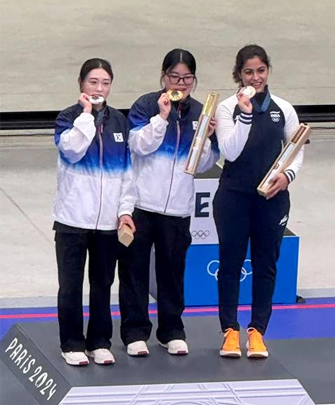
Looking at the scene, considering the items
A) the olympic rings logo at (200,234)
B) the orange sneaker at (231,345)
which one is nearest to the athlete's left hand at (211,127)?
the orange sneaker at (231,345)

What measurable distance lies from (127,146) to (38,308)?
8.14 ft

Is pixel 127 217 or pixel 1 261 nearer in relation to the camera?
pixel 127 217

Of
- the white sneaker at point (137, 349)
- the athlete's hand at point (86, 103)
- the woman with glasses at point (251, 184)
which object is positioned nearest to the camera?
the athlete's hand at point (86, 103)

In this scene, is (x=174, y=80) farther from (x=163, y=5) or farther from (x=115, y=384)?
(x=163, y=5)

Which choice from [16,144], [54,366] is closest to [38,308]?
[54,366]

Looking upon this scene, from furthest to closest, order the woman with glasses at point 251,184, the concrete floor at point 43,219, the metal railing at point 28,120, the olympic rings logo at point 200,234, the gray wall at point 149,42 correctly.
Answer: the gray wall at point 149,42, the metal railing at point 28,120, the concrete floor at point 43,219, the olympic rings logo at point 200,234, the woman with glasses at point 251,184

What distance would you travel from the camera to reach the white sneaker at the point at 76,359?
22.0ft

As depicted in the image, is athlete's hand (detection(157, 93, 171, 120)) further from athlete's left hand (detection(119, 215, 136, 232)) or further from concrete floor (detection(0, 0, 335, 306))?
concrete floor (detection(0, 0, 335, 306))

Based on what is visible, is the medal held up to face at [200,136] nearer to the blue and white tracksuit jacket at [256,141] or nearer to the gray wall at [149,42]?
the blue and white tracksuit jacket at [256,141]

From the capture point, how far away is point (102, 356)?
6754 mm

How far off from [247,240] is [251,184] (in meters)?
0.38

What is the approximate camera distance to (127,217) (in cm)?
646

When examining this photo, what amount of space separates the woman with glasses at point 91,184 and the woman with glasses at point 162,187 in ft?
0.44

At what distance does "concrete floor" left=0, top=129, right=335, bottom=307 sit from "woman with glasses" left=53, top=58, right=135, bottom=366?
222cm
